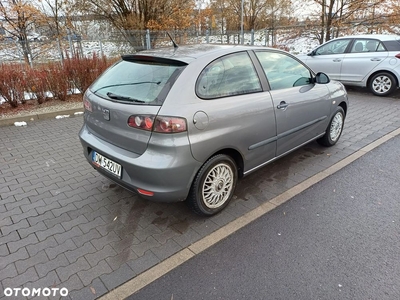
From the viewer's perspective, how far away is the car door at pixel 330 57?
851 centimetres

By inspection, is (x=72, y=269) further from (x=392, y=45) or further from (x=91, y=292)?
(x=392, y=45)

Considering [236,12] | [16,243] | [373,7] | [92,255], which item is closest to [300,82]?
[92,255]

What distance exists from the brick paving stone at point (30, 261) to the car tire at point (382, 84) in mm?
8886

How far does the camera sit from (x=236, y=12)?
2608 cm

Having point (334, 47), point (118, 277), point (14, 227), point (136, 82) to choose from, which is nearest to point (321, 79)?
point (136, 82)

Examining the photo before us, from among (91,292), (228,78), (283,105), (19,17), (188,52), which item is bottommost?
(91,292)

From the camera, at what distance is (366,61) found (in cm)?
796

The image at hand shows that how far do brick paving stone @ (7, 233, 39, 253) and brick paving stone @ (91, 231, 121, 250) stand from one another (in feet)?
1.78

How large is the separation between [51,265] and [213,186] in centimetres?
152

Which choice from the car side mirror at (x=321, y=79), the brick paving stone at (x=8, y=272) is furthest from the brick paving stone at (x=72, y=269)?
the car side mirror at (x=321, y=79)

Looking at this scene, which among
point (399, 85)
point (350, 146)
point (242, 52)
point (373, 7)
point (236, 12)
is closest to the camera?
point (242, 52)

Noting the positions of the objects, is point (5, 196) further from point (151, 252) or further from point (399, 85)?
point (399, 85)

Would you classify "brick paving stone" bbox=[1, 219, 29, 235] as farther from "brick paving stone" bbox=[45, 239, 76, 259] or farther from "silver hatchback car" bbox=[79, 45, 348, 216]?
"silver hatchback car" bbox=[79, 45, 348, 216]

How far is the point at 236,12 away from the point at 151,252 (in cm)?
2751
